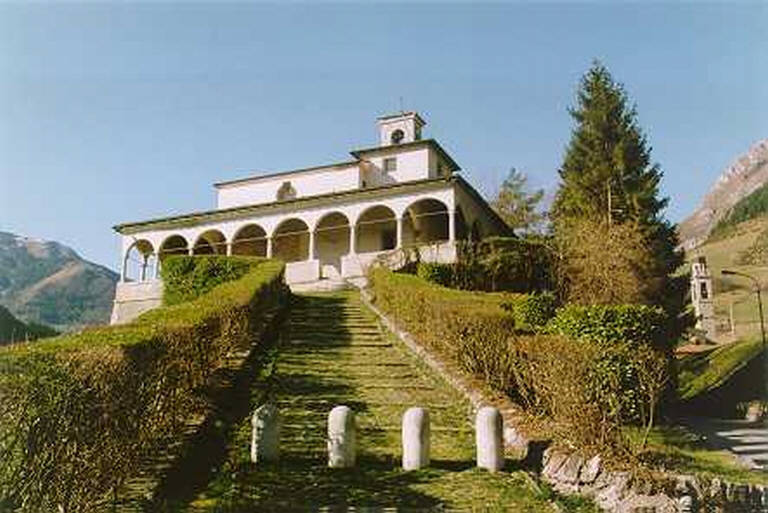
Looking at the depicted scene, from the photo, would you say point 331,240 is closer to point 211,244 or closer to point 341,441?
point 211,244

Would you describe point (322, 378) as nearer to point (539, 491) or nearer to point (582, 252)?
point (539, 491)

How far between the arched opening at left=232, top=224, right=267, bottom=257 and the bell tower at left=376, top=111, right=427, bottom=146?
9788 millimetres

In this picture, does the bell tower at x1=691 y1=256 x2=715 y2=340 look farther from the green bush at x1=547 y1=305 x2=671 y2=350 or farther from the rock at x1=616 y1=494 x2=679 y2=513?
the rock at x1=616 y1=494 x2=679 y2=513

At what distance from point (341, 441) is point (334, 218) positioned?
3318cm

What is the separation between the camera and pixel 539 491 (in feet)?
32.2

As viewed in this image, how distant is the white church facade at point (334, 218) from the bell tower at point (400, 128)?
0.20 ft

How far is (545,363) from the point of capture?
38.4ft

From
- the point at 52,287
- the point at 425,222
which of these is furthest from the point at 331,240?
the point at 52,287

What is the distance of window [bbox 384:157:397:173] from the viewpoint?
46.7 metres

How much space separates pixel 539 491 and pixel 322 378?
7333 mm

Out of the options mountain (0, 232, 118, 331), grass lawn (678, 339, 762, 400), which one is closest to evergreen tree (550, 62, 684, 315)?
grass lawn (678, 339, 762, 400)

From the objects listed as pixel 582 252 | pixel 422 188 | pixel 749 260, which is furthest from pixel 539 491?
pixel 749 260

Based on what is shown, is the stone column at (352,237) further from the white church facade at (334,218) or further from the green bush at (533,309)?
the green bush at (533,309)

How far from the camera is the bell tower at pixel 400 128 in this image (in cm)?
4909
